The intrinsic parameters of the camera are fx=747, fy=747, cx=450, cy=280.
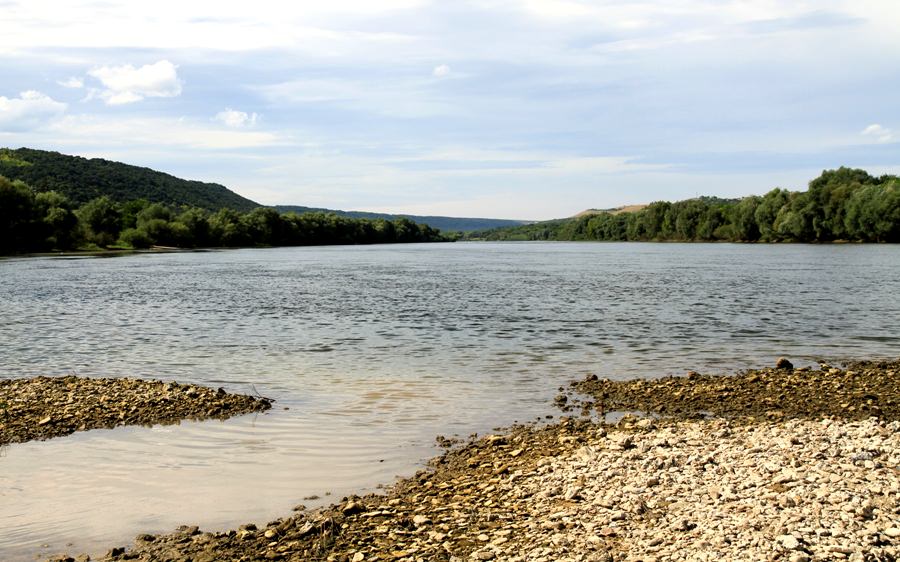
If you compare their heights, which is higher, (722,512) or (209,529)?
(722,512)

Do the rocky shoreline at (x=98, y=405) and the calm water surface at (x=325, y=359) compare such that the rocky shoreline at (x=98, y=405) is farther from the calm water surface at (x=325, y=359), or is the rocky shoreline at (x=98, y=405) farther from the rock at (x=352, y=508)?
the rock at (x=352, y=508)

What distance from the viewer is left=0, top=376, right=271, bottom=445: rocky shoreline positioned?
1435 cm

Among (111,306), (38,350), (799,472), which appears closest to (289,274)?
(111,306)

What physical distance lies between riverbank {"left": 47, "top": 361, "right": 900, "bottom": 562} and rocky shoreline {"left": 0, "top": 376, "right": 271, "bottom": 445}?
5981 mm

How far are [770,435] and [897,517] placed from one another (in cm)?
368

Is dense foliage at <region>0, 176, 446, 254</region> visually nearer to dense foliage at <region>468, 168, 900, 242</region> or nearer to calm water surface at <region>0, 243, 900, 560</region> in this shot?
calm water surface at <region>0, 243, 900, 560</region>

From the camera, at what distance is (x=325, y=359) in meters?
23.7

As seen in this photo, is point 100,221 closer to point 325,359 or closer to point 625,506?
point 325,359

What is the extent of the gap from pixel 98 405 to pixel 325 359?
28.6 feet

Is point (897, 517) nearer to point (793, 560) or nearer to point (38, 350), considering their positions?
point (793, 560)

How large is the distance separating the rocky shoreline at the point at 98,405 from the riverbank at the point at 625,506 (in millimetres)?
5981

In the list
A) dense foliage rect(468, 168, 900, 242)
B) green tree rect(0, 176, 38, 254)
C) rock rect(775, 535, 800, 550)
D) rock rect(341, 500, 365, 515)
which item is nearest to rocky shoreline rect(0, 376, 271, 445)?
rock rect(341, 500, 365, 515)

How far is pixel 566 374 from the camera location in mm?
20562

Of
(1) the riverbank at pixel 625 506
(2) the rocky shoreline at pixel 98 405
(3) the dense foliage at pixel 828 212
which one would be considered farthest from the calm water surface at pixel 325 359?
(3) the dense foliage at pixel 828 212
